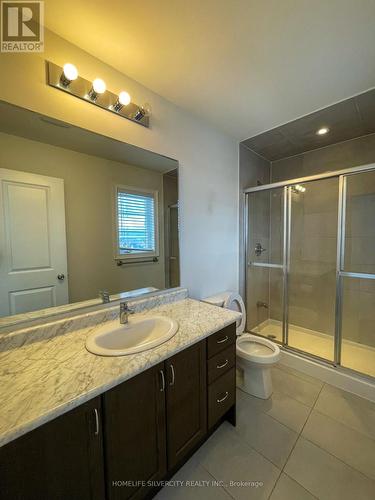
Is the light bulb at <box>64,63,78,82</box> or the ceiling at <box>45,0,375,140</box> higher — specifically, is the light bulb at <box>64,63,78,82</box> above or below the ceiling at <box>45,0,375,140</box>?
below

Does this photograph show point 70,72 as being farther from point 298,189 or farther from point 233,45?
point 298,189

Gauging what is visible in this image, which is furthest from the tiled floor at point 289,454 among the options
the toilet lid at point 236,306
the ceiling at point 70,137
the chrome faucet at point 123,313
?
the ceiling at point 70,137

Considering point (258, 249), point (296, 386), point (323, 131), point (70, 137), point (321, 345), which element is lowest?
point (296, 386)

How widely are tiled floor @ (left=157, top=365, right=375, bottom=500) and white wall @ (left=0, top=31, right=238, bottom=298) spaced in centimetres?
105

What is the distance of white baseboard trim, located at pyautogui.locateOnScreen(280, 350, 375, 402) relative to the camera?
66.6 inches

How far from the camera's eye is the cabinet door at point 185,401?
40.6 inches

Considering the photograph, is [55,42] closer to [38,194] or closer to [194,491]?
[38,194]

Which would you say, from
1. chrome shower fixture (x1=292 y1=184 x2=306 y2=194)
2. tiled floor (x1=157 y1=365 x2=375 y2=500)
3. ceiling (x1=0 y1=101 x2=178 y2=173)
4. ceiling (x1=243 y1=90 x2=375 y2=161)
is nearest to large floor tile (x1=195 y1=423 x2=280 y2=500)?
tiled floor (x1=157 y1=365 x2=375 y2=500)

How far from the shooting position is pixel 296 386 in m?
1.84

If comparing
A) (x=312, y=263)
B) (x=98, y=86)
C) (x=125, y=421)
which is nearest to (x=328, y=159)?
A: (x=312, y=263)

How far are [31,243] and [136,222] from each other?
2.13 feet

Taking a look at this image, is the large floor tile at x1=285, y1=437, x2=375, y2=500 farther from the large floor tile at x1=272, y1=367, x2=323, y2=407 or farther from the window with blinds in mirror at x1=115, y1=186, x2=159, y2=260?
the window with blinds in mirror at x1=115, y1=186, x2=159, y2=260

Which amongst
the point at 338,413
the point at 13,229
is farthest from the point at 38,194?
the point at 338,413

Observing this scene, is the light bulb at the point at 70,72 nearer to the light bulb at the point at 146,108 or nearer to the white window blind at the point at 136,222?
the light bulb at the point at 146,108
